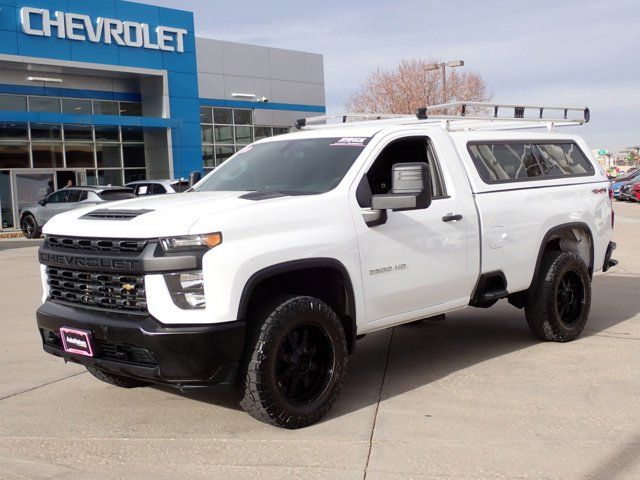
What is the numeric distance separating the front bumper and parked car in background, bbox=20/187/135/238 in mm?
15357

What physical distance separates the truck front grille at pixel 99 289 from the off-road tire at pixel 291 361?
70 cm

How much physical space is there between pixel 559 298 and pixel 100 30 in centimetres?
2321

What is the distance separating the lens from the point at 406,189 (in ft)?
16.0

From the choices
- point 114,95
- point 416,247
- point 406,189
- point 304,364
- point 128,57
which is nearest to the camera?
point 304,364

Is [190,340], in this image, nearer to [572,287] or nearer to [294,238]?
[294,238]

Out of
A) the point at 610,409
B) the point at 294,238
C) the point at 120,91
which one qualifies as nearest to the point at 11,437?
the point at 294,238

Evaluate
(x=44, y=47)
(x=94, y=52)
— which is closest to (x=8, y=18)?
(x=44, y=47)

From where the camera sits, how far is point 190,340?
4168mm

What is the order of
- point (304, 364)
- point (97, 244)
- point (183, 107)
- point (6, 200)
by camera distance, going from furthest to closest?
point (183, 107) < point (6, 200) < point (304, 364) < point (97, 244)

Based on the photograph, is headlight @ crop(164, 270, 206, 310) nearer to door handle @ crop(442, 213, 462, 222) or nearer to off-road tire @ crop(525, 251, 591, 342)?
door handle @ crop(442, 213, 462, 222)

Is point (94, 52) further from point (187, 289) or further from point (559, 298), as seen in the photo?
point (187, 289)

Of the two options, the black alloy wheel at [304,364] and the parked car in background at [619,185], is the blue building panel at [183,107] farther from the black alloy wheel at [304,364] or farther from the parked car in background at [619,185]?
the black alloy wheel at [304,364]

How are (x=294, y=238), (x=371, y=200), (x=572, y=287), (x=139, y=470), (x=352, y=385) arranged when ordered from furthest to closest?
(x=572, y=287) < (x=352, y=385) < (x=371, y=200) < (x=294, y=238) < (x=139, y=470)

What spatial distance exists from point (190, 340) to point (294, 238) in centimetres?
91
